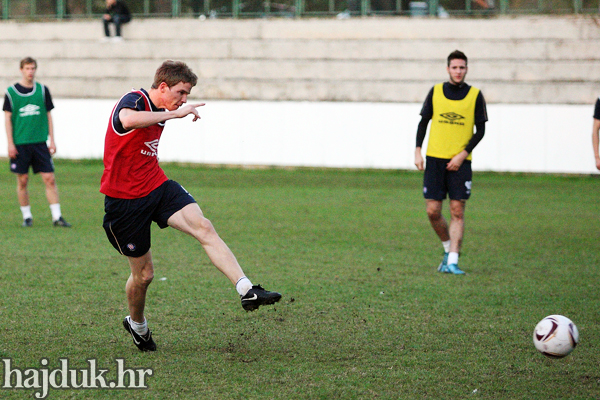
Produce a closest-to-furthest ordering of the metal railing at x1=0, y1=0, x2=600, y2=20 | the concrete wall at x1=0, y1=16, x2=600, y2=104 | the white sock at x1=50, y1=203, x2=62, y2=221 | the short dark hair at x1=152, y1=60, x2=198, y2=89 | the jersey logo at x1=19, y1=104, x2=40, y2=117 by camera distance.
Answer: the short dark hair at x1=152, y1=60, x2=198, y2=89, the white sock at x1=50, y1=203, x2=62, y2=221, the jersey logo at x1=19, y1=104, x2=40, y2=117, the concrete wall at x1=0, y1=16, x2=600, y2=104, the metal railing at x1=0, y1=0, x2=600, y2=20

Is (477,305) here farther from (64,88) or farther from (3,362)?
(64,88)

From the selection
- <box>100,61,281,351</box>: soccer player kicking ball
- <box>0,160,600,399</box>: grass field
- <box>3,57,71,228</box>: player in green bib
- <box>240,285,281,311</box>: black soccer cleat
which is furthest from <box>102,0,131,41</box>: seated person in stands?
<box>240,285,281,311</box>: black soccer cleat

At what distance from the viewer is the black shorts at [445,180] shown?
7723 millimetres

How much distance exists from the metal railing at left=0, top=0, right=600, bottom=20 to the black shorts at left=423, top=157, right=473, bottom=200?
50.6ft

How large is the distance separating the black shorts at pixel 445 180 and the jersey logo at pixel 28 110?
235 inches

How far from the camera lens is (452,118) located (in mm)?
7750

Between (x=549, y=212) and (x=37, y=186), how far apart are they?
10.8 metres

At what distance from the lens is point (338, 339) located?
5098mm

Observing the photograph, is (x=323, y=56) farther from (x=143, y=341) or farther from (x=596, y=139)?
(x=143, y=341)

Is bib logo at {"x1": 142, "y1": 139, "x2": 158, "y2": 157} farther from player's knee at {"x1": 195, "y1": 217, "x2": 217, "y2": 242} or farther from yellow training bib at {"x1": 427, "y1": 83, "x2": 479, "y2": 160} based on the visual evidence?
yellow training bib at {"x1": 427, "y1": 83, "x2": 479, "y2": 160}

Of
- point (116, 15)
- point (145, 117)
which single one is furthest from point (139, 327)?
point (116, 15)

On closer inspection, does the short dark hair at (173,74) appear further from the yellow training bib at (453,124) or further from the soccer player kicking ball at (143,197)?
the yellow training bib at (453,124)

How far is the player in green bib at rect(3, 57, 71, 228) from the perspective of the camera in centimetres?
1042

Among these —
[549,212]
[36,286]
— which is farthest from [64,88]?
[36,286]
